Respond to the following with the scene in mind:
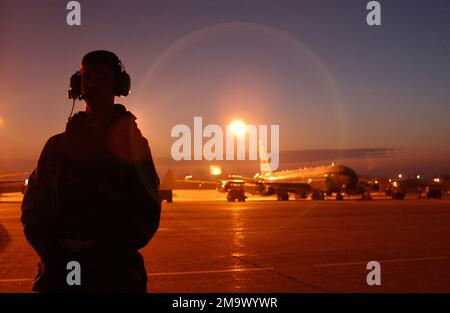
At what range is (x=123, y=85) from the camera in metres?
2.94

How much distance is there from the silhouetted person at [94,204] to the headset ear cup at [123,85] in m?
0.27

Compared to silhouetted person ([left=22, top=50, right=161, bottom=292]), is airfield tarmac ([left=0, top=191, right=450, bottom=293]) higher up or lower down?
lower down

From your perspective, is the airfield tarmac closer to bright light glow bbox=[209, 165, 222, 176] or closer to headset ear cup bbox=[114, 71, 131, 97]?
headset ear cup bbox=[114, 71, 131, 97]

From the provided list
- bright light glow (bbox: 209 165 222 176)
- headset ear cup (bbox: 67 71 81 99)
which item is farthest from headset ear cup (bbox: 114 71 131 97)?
bright light glow (bbox: 209 165 222 176)

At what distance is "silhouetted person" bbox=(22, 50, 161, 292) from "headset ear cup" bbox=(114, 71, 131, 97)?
0.88 feet

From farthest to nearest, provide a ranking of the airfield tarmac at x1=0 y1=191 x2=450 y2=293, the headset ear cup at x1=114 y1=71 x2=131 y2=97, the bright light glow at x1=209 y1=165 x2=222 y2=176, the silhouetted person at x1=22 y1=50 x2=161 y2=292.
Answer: the bright light glow at x1=209 y1=165 x2=222 y2=176 < the airfield tarmac at x1=0 y1=191 x2=450 y2=293 < the headset ear cup at x1=114 y1=71 x2=131 y2=97 < the silhouetted person at x1=22 y1=50 x2=161 y2=292

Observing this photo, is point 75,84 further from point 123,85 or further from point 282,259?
point 282,259

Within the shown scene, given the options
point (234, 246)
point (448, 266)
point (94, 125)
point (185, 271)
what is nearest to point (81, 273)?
point (94, 125)

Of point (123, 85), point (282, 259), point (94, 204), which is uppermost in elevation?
point (123, 85)

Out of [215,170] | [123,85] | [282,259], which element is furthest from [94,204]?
[215,170]

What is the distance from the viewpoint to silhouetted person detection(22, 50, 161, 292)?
2.47 meters

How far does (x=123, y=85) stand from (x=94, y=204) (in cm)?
82

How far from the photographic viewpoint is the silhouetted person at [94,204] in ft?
8.10
